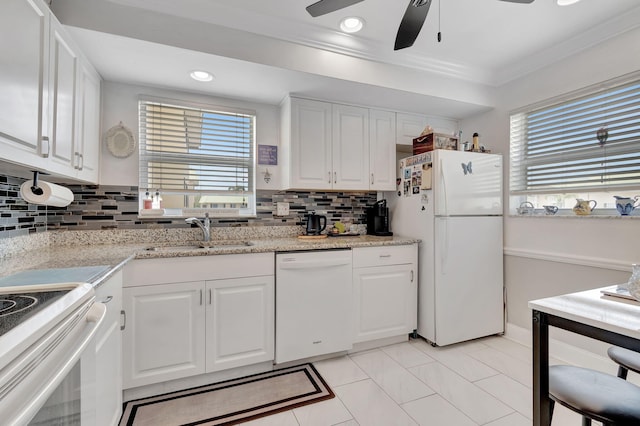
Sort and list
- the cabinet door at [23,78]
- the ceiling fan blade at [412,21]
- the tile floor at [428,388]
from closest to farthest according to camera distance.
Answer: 1. the cabinet door at [23,78]
2. the ceiling fan blade at [412,21]
3. the tile floor at [428,388]

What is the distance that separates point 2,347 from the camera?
526 mm

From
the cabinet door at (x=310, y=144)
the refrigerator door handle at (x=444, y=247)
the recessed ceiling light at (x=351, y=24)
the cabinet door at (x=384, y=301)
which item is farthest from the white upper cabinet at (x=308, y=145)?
the refrigerator door handle at (x=444, y=247)

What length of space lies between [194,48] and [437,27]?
1.63 meters

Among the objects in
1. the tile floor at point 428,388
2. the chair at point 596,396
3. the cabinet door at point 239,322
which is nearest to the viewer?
the chair at point 596,396

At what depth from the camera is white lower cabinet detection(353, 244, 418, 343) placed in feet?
7.70

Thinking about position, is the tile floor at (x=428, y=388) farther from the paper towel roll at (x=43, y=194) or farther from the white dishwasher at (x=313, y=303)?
the paper towel roll at (x=43, y=194)

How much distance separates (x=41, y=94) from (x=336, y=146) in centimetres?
194

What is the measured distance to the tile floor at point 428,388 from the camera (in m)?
1.62

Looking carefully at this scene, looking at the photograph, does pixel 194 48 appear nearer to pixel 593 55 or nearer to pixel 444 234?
pixel 444 234

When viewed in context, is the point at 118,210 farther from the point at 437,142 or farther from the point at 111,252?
the point at 437,142

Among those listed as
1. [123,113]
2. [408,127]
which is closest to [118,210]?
[123,113]

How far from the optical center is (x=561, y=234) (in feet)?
7.39

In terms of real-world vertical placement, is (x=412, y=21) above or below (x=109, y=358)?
above

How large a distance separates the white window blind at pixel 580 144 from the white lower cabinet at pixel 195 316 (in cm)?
237
